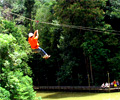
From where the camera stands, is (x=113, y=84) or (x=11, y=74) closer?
(x=11, y=74)

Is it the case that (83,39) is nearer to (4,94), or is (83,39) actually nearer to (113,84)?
(113,84)

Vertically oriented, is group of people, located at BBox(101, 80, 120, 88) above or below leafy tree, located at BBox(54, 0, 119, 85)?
below

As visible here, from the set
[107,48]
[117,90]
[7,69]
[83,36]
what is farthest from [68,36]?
[7,69]

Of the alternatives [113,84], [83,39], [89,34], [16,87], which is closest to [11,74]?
[16,87]

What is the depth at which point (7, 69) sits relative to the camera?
33.1ft

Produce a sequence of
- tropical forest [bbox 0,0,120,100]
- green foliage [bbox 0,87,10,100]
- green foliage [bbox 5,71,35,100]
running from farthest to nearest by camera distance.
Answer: tropical forest [bbox 0,0,120,100], green foliage [bbox 5,71,35,100], green foliage [bbox 0,87,10,100]

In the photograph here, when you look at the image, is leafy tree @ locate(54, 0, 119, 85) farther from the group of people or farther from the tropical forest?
the group of people

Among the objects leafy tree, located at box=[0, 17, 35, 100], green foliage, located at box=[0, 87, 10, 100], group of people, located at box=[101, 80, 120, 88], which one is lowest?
group of people, located at box=[101, 80, 120, 88]

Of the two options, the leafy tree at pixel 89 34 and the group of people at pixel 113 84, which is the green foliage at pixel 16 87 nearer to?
the leafy tree at pixel 89 34

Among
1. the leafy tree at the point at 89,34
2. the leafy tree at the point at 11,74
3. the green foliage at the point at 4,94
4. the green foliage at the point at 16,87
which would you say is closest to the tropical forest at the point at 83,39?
the leafy tree at the point at 89,34

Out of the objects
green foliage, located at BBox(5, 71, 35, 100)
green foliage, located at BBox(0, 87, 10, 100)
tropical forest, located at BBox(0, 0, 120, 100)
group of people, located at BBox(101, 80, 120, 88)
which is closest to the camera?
green foliage, located at BBox(0, 87, 10, 100)

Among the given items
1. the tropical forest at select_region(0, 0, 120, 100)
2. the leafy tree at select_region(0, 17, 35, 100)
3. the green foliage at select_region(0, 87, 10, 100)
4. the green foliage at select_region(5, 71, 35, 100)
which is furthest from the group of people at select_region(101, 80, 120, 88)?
the green foliage at select_region(0, 87, 10, 100)

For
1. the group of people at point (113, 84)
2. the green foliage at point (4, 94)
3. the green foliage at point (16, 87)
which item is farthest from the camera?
the group of people at point (113, 84)

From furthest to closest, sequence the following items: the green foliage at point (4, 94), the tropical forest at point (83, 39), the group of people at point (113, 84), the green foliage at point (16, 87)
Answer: the group of people at point (113, 84) < the tropical forest at point (83, 39) < the green foliage at point (16, 87) < the green foliage at point (4, 94)
